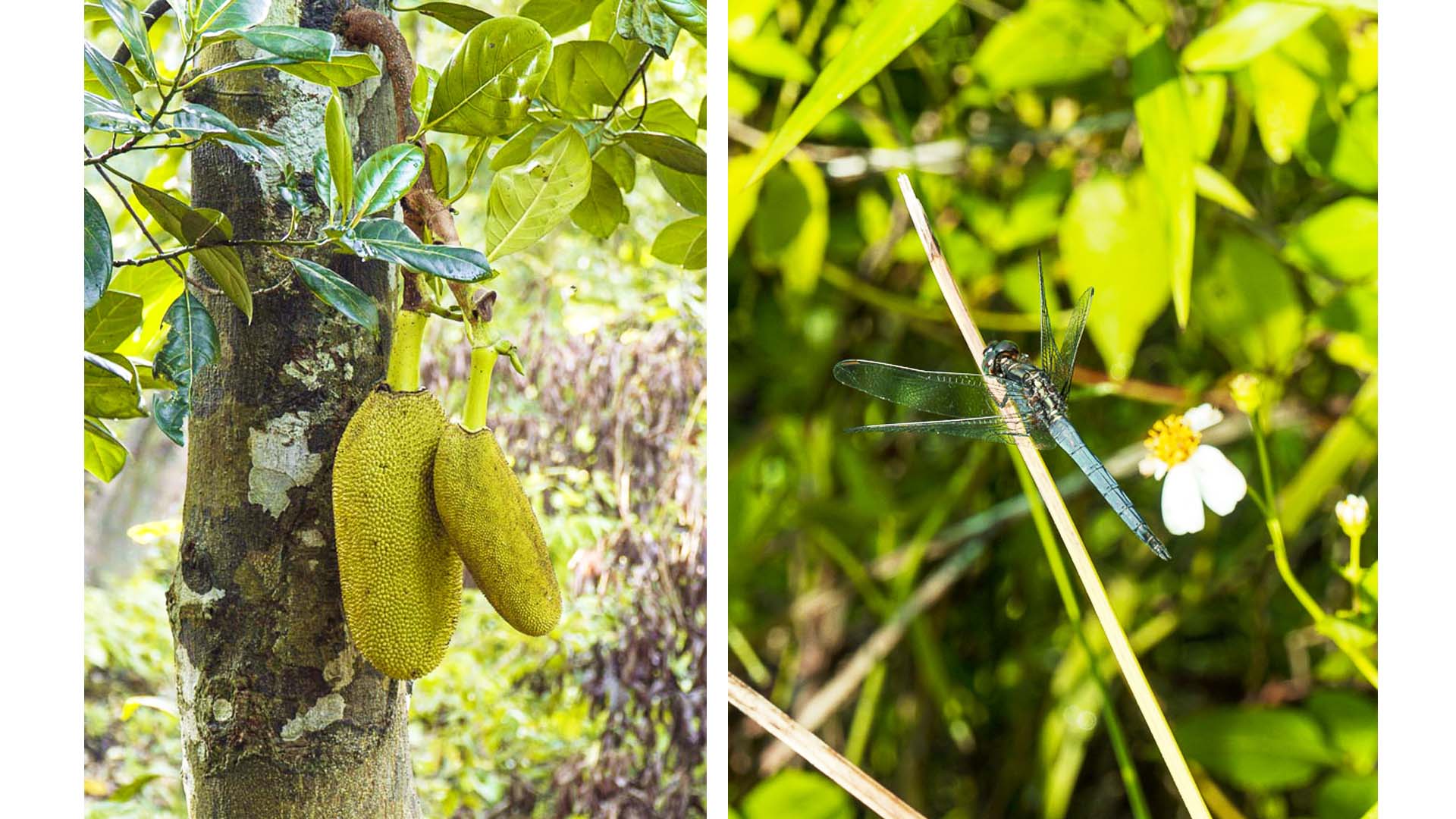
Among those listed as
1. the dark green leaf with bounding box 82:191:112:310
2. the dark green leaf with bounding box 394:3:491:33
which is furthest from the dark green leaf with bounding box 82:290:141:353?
the dark green leaf with bounding box 394:3:491:33

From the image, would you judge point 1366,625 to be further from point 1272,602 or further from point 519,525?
point 519,525

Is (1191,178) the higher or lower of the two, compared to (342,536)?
higher

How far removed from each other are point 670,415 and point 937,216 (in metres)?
0.18

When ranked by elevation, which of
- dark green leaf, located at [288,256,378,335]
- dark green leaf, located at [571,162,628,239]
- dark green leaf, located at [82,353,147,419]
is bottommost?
dark green leaf, located at [82,353,147,419]

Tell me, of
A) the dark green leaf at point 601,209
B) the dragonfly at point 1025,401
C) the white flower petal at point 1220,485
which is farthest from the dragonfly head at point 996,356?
the dark green leaf at point 601,209

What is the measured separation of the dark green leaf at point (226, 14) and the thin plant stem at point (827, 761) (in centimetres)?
42

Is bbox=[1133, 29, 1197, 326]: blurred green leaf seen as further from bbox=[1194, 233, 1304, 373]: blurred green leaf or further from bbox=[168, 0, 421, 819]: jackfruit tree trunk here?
bbox=[168, 0, 421, 819]: jackfruit tree trunk

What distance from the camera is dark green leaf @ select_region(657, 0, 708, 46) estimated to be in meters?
0.49

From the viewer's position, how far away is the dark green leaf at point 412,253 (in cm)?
44

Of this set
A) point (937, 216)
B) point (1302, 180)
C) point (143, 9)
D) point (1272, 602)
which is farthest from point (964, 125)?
point (143, 9)

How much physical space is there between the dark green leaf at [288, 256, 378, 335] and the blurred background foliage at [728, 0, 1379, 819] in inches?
7.4

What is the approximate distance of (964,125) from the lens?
471mm

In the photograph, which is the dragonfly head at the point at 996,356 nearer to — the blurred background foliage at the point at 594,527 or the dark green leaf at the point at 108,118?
the blurred background foliage at the point at 594,527

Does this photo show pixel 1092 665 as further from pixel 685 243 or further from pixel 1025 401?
pixel 685 243
